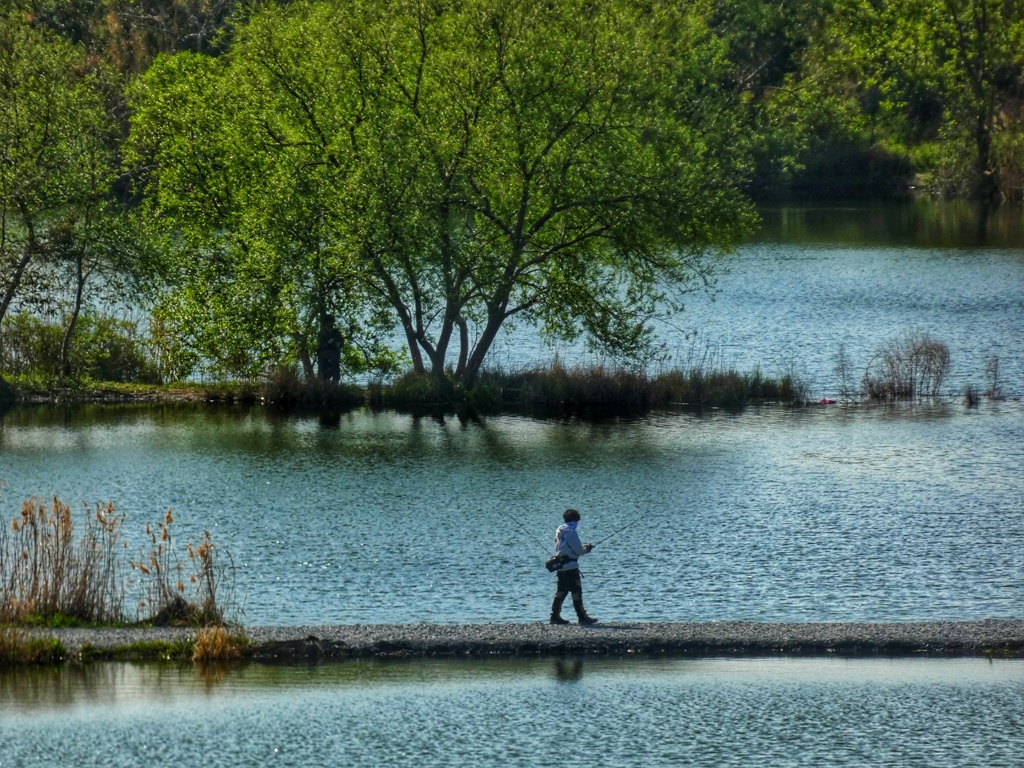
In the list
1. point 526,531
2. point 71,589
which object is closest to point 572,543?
point 71,589

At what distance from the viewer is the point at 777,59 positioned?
333ft

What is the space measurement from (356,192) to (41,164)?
32.0 ft

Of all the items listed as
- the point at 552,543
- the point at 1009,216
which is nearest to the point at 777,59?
the point at 1009,216

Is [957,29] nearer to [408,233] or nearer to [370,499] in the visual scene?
[408,233]

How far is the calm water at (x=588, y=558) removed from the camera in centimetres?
1741

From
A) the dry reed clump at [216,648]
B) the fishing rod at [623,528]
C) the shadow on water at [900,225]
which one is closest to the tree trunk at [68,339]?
the fishing rod at [623,528]

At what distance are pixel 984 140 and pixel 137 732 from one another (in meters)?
89.1

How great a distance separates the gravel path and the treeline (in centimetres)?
2210

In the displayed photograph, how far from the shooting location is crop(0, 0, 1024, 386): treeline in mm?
42062

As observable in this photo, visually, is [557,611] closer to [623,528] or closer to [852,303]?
[623,528]

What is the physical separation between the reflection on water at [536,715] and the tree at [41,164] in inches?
1085

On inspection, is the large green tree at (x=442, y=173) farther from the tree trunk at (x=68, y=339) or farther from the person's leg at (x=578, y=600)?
the person's leg at (x=578, y=600)

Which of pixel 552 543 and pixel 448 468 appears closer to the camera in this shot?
pixel 552 543

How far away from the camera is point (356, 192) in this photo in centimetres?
4222
